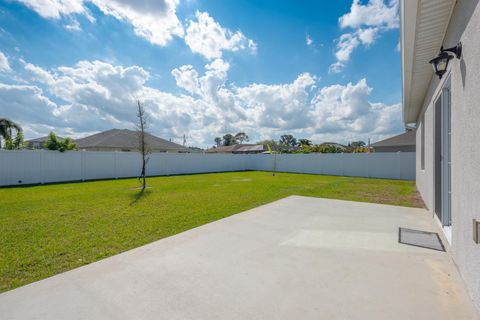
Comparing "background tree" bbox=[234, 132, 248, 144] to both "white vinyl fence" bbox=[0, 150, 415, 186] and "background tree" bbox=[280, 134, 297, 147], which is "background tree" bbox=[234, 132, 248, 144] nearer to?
"background tree" bbox=[280, 134, 297, 147]

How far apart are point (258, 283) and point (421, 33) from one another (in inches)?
171

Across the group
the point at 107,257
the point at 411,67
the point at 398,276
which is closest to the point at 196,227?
the point at 107,257

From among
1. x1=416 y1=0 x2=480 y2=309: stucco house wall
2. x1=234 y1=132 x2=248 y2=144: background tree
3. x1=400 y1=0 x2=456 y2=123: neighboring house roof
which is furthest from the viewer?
x1=234 y1=132 x2=248 y2=144: background tree

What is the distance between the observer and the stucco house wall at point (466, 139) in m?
1.87

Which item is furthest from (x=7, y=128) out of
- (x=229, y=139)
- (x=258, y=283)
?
(x=229, y=139)

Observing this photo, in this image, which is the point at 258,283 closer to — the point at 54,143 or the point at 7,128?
the point at 54,143

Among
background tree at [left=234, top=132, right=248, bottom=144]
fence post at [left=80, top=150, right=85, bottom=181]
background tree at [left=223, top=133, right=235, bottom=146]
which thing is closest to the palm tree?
fence post at [left=80, top=150, right=85, bottom=181]

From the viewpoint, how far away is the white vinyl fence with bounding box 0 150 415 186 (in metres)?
11.5

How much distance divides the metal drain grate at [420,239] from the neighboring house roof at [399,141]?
19.8 m

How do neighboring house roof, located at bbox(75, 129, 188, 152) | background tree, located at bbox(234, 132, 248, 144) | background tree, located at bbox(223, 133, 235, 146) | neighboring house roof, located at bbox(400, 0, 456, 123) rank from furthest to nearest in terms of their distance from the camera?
background tree, located at bbox(223, 133, 235, 146) → background tree, located at bbox(234, 132, 248, 144) → neighboring house roof, located at bbox(75, 129, 188, 152) → neighboring house roof, located at bbox(400, 0, 456, 123)

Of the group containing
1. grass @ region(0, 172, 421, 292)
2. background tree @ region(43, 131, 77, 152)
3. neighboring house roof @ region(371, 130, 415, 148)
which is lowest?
grass @ region(0, 172, 421, 292)

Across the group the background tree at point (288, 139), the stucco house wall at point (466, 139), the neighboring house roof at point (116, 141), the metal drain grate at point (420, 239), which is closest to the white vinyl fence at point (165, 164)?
the neighboring house roof at point (116, 141)

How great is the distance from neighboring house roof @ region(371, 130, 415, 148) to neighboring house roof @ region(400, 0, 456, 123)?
1755 cm

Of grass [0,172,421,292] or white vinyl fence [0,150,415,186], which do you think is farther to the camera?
white vinyl fence [0,150,415,186]
